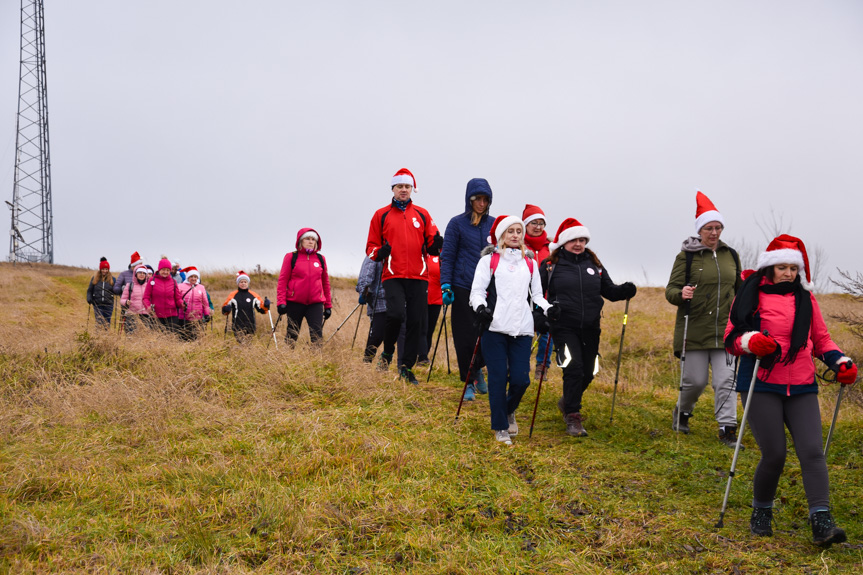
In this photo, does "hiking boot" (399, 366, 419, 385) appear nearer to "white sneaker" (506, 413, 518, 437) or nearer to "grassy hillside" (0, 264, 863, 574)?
"grassy hillside" (0, 264, 863, 574)

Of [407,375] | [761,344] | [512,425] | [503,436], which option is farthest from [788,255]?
[407,375]

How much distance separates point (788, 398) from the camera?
4.94 metres

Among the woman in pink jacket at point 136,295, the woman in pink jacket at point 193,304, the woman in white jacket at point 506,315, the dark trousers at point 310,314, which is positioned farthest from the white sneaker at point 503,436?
the woman in pink jacket at point 136,295

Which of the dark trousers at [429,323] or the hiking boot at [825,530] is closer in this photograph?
the hiking boot at [825,530]

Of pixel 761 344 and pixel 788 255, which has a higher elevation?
pixel 788 255

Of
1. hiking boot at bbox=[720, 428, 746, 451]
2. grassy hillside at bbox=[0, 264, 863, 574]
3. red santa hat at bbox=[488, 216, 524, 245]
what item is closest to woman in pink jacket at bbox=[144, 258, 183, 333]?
grassy hillside at bbox=[0, 264, 863, 574]

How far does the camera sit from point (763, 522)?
193 inches

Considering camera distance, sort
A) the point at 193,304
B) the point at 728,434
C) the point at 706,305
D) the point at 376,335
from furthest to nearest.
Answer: the point at 193,304 → the point at 376,335 → the point at 706,305 → the point at 728,434

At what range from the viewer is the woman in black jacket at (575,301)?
291 inches

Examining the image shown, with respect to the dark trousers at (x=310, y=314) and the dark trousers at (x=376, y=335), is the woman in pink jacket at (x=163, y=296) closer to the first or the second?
the dark trousers at (x=310, y=314)

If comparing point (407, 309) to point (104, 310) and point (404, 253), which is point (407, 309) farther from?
point (104, 310)

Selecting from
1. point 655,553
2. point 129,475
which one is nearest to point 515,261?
point 655,553

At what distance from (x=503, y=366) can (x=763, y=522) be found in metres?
2.69

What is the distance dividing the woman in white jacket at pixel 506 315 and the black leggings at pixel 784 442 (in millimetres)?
2357
